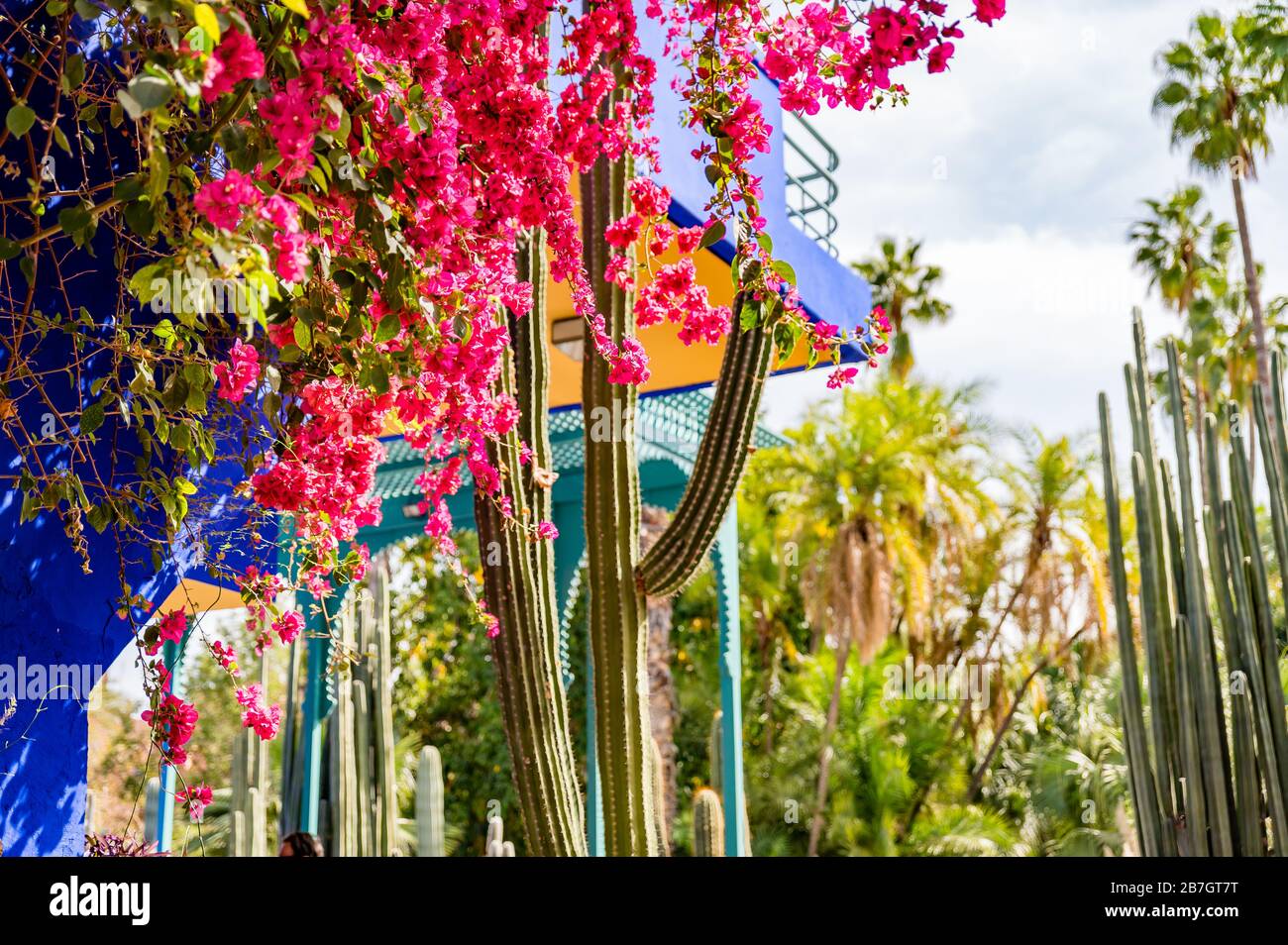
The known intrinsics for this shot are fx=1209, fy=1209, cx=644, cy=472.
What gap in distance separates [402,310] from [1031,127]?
32.3 metres

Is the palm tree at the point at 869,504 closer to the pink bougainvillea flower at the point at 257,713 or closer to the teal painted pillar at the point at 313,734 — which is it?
the teal painted pillar at the point at 313,734

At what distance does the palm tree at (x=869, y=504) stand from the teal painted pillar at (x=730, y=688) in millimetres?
8169

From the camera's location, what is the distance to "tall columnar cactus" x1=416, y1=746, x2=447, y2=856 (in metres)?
8.47

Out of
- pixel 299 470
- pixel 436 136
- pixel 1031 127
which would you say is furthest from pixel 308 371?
pixel 1031 127

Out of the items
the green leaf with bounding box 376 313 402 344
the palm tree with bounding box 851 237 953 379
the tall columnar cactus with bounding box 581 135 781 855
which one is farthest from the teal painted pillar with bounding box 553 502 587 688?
the palm tree with bounding box 851 237 953 379

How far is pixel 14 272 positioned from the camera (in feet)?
9.61

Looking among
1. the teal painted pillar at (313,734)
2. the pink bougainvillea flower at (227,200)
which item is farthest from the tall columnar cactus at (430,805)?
the pink bougainvillea flower at (227,200)

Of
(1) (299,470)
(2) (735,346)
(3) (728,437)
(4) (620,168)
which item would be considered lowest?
(1) (299,470)

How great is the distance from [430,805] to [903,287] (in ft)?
54.2

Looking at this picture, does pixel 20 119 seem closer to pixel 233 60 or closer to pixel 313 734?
pixel 233 60

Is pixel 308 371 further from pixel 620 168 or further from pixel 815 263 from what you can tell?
pixel 815 263

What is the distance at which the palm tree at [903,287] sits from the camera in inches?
883

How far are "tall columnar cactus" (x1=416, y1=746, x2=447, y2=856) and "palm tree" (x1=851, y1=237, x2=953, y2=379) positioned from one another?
1549 centimetres
